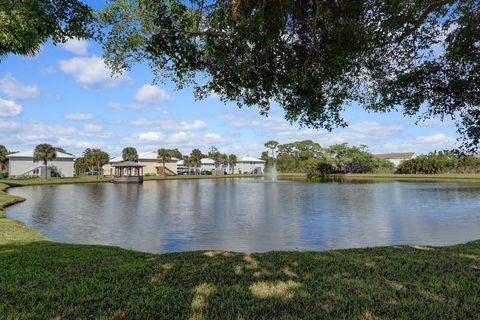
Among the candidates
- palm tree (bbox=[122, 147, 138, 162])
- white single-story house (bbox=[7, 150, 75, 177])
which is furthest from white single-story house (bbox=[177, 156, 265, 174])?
white single-story house (bbox=[7, 150, 75, 177])

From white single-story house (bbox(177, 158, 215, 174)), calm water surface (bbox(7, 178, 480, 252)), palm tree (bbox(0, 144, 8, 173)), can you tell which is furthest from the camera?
white single-story house (bbox(177, 158, 215, 174))

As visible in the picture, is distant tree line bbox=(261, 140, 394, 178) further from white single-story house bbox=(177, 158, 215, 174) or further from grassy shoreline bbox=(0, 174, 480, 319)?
grassy shoreline bbox=(0, 174, 480, 319)

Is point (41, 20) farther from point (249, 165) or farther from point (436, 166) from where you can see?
point (249, 165)

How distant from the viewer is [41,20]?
573 cm

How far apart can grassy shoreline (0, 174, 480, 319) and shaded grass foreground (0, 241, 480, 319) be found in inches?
0.5

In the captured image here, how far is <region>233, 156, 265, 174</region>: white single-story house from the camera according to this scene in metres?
127

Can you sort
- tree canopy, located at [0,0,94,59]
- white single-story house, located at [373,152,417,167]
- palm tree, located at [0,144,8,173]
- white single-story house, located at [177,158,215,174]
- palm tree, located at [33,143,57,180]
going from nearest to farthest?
tree canopy, located at [0,0,94,59]
palm tree, located at [33,143,57,180]
palm tree, located at [0,144,8,173]
white single-story house, located at [177,158,215,174]
white single-story house, located at [373,152,417,167]

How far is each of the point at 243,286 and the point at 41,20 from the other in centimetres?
531

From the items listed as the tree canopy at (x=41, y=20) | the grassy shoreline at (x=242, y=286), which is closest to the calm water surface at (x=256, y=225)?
the grassy shoreline at (x=242, y=286)

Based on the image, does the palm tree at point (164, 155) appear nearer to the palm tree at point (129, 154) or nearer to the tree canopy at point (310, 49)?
the palm tree at point (129, 154)

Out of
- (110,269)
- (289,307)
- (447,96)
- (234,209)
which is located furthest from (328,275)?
(234,209)

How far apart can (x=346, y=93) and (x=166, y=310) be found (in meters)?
6.51

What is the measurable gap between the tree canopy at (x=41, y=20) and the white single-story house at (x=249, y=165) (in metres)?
120

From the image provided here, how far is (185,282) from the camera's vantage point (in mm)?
5797
